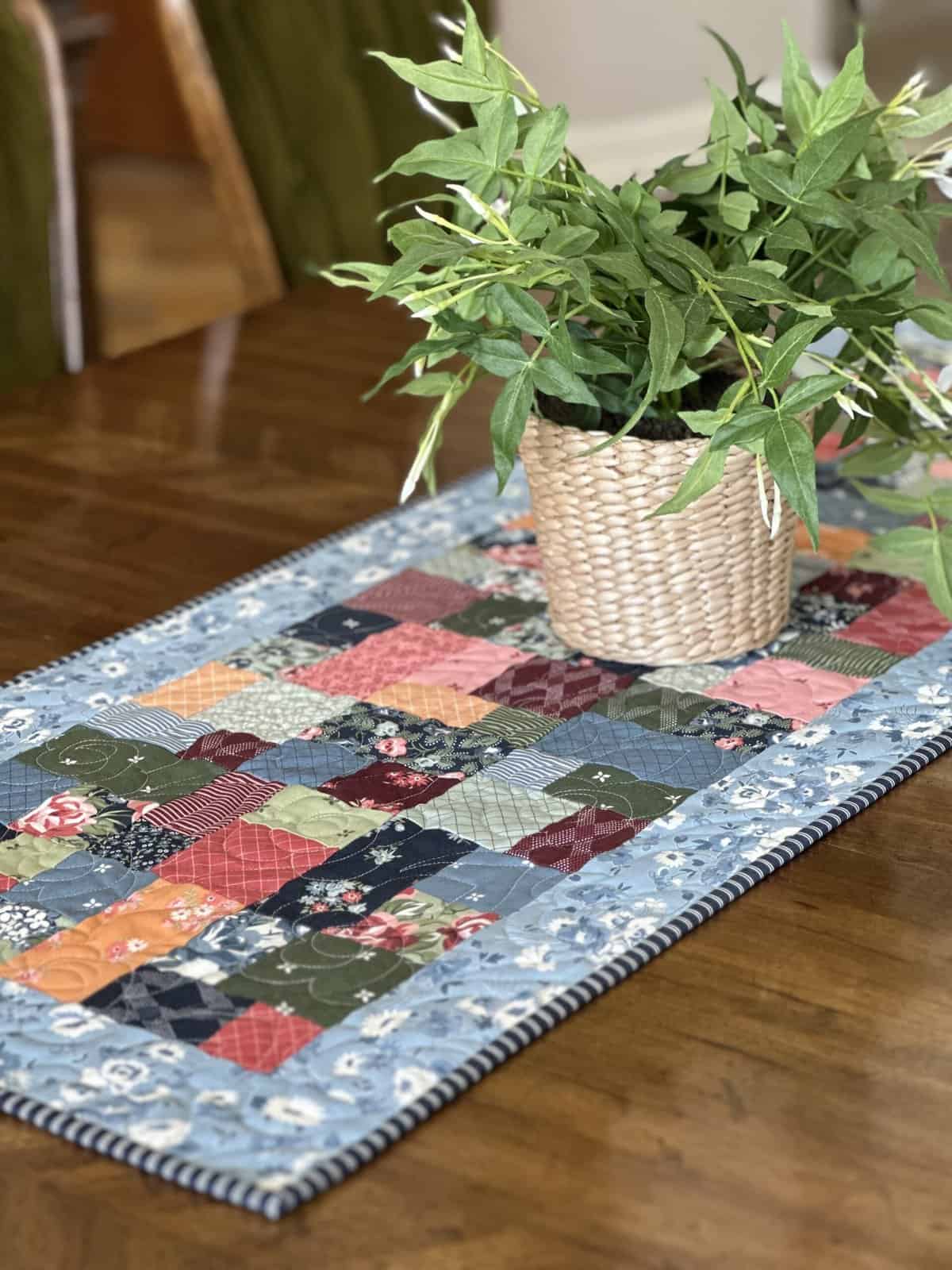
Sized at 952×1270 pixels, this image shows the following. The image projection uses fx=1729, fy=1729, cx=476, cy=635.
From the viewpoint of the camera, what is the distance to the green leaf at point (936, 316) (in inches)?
39.4

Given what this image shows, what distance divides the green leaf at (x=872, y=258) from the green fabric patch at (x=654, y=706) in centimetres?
27

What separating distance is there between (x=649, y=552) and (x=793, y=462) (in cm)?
18

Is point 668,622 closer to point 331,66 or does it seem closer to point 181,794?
point 181,794

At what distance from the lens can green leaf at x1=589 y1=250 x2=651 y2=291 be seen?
36.3 inches

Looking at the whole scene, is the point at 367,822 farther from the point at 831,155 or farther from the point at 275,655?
the point at 831,155

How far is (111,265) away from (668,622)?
3.74m

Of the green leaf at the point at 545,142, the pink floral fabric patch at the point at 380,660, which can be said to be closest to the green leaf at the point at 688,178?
the green leaf at the point at 545,142

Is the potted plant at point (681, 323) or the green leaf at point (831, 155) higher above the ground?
the green leaf at point (831, 155)

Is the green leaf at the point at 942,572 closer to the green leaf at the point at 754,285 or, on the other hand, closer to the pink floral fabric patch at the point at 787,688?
the pink floral fabric patch at the point at 787,688

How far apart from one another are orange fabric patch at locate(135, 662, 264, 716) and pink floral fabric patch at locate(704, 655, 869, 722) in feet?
0.99

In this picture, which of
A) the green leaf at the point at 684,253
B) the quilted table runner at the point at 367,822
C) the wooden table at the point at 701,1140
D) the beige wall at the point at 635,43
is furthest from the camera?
the beige wall at the point at 635,43

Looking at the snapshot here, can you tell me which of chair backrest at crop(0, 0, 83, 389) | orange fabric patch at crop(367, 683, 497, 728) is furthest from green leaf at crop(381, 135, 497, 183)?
chair backrest at crop(0, 0, 83, 389)

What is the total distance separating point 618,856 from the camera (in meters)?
0.88

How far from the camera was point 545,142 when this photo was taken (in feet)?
3.11
